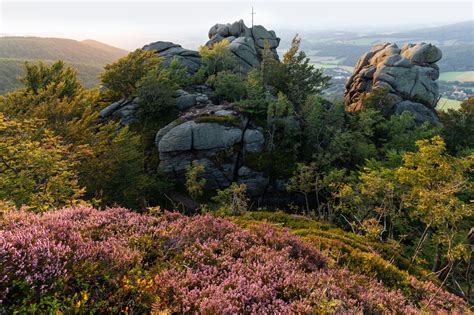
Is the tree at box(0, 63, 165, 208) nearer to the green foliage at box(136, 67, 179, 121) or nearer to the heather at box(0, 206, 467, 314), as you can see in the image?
the green foliage at box(136, 67, 179, 121)

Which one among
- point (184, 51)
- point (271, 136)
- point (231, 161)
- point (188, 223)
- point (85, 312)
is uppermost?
point (184, 51)

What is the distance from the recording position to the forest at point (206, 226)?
4566mm

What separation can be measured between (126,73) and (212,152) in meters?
16.5

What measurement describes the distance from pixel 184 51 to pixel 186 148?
94.3 ft

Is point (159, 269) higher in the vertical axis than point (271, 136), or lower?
higher

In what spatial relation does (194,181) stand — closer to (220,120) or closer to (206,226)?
(220,120)

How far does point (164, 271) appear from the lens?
533cm

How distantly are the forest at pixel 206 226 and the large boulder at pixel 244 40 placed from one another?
60.0 ft

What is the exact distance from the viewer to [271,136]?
101ft

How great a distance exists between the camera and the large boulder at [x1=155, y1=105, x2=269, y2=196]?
2912 cm

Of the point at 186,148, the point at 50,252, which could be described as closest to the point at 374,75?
the point at 186,148

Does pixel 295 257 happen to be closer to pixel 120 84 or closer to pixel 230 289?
pixel 230 289

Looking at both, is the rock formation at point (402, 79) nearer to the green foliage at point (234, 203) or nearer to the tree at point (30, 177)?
the green foliage at point (234, 203)

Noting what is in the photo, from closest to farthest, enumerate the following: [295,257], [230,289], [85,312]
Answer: [85,312] < [230,289] < [295,257]
